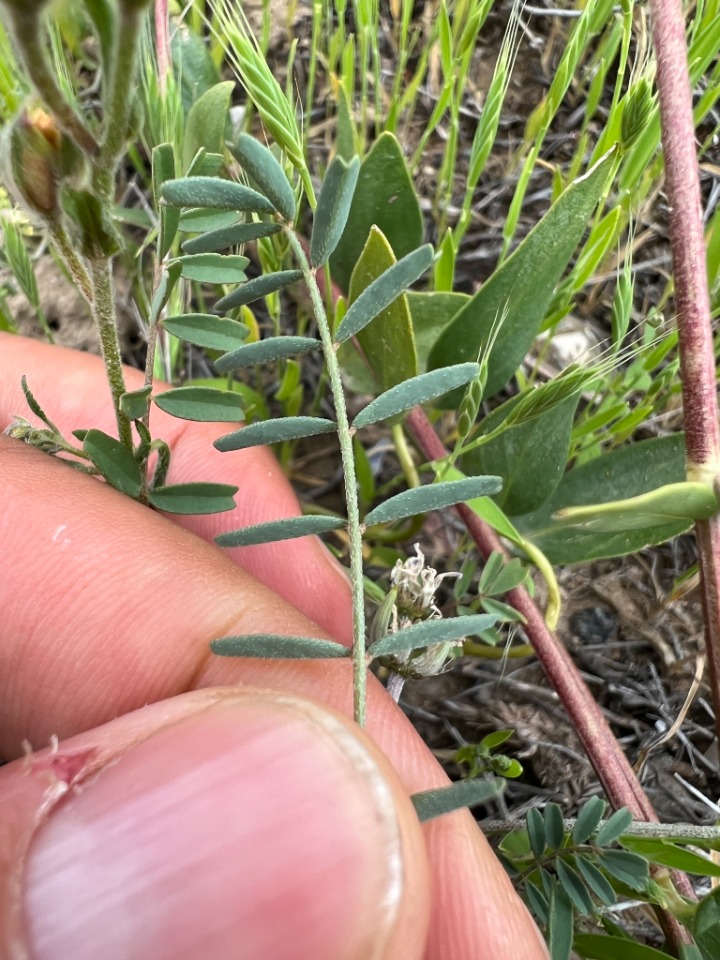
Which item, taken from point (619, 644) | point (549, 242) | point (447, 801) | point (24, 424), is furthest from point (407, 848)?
point (619, 644)

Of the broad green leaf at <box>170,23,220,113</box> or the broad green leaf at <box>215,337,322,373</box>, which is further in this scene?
the broad green leaf at <box>170,23,220,113</box>

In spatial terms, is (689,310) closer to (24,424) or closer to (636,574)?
(636,574)

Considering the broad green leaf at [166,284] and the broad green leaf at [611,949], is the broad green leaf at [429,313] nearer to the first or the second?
the broad green leaf at [166,284]

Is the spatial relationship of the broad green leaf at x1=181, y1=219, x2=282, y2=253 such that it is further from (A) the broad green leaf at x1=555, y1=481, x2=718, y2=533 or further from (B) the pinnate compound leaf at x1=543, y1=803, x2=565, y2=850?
(B) the pinnate compound leaf at x1=543, y1=803, x2=565, y2=850

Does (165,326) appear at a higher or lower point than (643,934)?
higher

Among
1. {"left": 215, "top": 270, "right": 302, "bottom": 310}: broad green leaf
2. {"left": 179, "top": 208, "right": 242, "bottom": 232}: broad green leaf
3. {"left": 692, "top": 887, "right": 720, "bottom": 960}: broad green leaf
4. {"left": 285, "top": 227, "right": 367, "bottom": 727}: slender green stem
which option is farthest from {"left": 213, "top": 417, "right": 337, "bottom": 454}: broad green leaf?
{"left": 692, "top": 887, "right": 720, "bottom": 960}: broad green leaf

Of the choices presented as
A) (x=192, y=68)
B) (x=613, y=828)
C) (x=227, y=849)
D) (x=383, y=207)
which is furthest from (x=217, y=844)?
(x=192, y=68)
